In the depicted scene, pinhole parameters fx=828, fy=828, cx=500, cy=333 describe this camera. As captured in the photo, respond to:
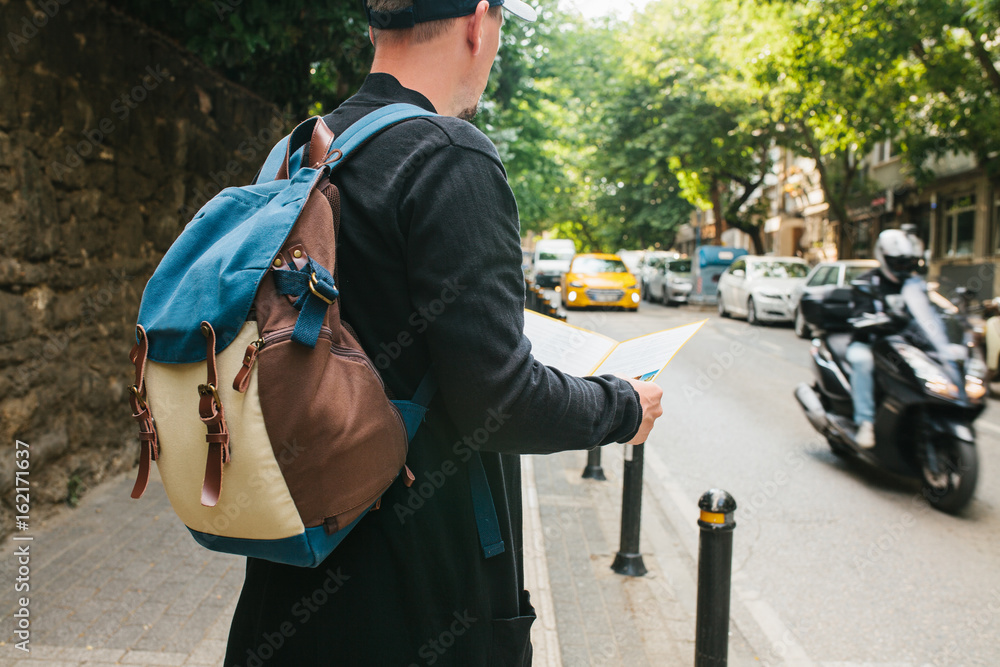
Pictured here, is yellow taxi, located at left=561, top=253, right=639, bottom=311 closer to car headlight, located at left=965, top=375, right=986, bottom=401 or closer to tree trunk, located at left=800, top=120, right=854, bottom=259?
tree trunk, located at left=800, top=120, right=854, bottom=259

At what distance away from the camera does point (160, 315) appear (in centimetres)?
114

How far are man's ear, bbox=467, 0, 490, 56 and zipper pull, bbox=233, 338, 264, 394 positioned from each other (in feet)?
2.20

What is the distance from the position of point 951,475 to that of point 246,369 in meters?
5.38

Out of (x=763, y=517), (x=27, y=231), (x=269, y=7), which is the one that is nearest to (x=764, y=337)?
(x=763, y=517)

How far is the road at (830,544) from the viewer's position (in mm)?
3736

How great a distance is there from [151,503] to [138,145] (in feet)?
7.91

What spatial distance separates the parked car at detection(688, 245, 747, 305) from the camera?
1027 inches

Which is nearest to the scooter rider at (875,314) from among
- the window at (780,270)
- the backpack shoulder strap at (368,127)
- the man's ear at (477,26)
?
the man's ear at (477,26)

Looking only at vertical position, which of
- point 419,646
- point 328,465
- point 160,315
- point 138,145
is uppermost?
point 138,145

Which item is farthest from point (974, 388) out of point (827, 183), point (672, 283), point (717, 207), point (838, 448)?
point (717, 207)

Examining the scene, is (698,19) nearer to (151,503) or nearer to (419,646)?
(151,503)

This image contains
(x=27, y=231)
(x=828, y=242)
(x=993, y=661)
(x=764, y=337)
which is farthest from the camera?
(x=828, y=242)

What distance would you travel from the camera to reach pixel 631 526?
4.45 meters

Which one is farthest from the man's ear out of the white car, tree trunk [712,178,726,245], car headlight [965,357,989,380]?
tree trunk [712,178,726,245]
